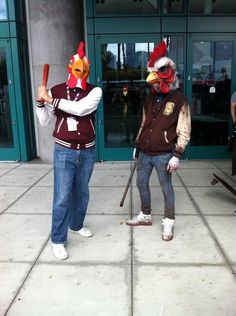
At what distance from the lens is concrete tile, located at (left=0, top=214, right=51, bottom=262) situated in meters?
3.49

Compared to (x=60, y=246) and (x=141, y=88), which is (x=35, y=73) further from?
(x=60, y=246)

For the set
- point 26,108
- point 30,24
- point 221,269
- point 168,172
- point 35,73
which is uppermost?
point 30,24

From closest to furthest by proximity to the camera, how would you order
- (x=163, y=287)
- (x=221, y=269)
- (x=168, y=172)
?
(x=163, y=287) < (x=221, y=269) < (x=168, y=172)

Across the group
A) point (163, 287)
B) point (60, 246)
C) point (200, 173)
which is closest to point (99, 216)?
point (60, 246)

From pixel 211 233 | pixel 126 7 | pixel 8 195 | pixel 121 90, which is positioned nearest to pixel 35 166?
pixel 8 195

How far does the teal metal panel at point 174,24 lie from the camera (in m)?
7.10

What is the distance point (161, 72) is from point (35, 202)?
2.61 meters

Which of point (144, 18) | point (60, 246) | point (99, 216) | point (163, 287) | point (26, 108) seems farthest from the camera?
point (26, 108)

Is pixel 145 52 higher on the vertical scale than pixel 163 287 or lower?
higher

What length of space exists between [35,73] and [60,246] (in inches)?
189

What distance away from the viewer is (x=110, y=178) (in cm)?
623

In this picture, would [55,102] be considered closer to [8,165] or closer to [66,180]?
[66,180]

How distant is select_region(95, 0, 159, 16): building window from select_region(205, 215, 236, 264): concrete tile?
459cm

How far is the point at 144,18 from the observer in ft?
23.2
